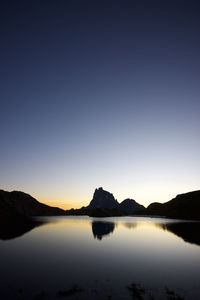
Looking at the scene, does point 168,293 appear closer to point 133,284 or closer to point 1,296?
point 133,284

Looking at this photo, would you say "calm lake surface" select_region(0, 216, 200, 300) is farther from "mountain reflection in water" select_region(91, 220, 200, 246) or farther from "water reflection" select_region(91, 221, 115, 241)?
"water reflection" select_region(91, 221, 115, 241)

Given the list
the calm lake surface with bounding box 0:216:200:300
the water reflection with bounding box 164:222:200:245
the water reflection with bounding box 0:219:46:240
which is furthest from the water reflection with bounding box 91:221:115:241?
the calm lake surface with bounding box 0:216:200:300

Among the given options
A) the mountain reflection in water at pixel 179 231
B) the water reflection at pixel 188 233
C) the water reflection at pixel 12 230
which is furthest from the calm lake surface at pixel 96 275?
the mountain reflection in water at pixel 179 231

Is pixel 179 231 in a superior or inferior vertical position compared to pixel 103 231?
superior

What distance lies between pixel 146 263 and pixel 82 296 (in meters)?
17.3

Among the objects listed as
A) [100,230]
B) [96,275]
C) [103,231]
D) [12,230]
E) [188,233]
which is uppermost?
[100,230]

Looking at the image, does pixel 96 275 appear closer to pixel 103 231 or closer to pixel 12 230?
pixel 12 230

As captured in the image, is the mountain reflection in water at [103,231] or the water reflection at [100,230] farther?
the water reflection at [100,230]

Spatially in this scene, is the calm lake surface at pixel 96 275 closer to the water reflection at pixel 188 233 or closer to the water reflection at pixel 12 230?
the water reflection at pixel 12 230

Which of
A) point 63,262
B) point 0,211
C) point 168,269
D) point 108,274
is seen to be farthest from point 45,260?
point 0,211

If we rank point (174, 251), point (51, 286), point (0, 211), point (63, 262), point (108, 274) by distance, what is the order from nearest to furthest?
point (51, 286)
point (108, 274)
point (63, 262)
point (174, 251)
point (0, 211)

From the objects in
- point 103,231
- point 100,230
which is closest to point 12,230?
point 103,231

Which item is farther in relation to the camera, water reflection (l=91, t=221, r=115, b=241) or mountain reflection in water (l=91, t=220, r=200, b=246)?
water reflection (l=91, t=221, r=115, b=241)

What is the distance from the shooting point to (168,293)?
768 inches
